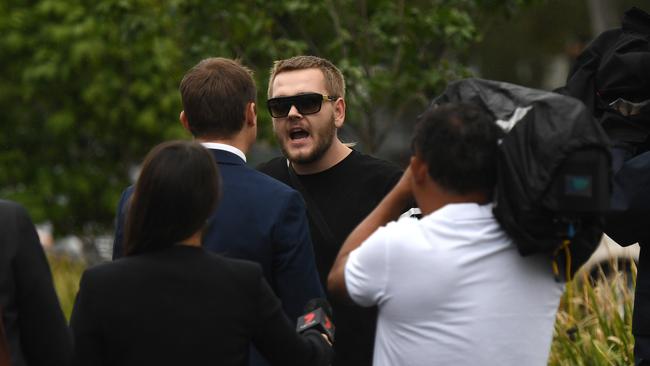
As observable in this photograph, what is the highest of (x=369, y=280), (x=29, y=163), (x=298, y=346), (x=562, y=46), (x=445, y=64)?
(x=369, y=280)

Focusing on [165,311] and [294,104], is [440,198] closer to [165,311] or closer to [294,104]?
[165,311]

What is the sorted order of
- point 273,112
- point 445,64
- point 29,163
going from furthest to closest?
point 29,163 < point 445,64 < point 273,112

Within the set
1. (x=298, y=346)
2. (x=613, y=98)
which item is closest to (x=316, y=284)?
(x=298, y=346)

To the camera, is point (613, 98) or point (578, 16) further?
point (578, 16)

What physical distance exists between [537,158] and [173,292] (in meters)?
1.06

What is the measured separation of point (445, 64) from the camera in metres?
8.36

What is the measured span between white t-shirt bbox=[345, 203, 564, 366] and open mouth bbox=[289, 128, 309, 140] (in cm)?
149

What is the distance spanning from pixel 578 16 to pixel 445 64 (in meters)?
21.5

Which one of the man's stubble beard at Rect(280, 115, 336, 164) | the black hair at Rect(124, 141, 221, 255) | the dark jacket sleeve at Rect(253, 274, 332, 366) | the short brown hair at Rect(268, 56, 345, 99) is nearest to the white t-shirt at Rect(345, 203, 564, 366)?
the dark jacket sleeve at Rect(253, 274, 332, 366)

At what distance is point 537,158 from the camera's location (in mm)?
3236

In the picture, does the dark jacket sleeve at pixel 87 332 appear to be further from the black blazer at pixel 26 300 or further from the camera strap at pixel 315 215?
the camera strap at pixel 315 215

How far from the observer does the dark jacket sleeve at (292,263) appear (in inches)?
159

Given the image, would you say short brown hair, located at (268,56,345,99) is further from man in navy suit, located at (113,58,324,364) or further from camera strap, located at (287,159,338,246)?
man in navy suit, located at (113,58,324,364)

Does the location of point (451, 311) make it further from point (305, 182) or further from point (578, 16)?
point (578, 16)
